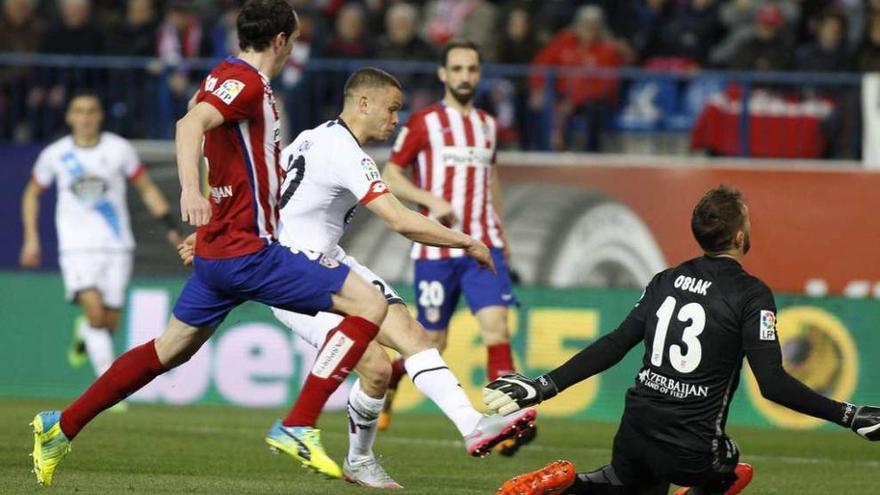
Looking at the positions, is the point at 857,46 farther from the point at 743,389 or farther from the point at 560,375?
the point at 560,375

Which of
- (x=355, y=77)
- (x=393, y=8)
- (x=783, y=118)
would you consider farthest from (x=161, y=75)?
(x=355, y=77)

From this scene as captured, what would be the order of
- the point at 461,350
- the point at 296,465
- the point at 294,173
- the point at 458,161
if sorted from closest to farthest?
1. the point at 294,173
2. the point at 296,465
3. the point at 458,161
4. the point at 461,350

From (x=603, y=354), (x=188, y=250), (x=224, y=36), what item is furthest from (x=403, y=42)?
(x=603, y=354)

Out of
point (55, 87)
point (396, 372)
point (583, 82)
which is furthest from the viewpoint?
point (55, 87)

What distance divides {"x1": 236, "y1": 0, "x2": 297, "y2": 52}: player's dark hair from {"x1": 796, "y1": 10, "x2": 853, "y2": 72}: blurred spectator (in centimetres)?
999

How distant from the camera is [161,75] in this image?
1747 cm

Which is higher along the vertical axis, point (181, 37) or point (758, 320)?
point (181, 37)

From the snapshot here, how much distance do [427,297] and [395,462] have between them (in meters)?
→ 1.90

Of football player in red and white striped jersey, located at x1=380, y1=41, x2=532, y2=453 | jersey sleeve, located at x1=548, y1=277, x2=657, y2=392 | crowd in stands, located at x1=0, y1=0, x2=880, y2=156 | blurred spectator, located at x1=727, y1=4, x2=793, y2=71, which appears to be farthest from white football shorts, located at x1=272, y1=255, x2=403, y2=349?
blurred spectator, located at x1=727, y1=4, x2=793, y2=71

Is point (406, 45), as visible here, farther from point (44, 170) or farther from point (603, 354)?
point (603, 354)

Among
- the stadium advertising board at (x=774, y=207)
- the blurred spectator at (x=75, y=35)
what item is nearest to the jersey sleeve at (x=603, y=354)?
the stadium advertising board at (x=774, y=207)

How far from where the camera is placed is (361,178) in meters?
8.12

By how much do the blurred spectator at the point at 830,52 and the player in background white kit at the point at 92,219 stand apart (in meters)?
6.76

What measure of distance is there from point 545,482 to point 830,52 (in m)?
11.0
